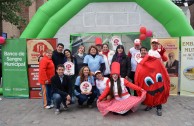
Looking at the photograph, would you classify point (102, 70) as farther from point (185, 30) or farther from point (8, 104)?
point (185, 30)

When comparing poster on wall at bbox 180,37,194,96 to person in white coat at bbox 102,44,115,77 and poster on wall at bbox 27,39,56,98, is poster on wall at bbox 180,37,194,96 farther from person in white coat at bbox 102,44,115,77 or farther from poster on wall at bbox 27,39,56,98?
poster on wall at bbox 27,39,56,98

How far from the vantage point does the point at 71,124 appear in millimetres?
5453

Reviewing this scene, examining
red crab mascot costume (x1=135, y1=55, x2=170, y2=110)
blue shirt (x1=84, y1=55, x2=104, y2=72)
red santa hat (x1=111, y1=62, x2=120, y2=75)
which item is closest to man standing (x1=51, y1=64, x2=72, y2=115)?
blue shirt (x1=84, y1=55, x2=104, y2=72)

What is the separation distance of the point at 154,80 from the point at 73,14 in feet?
13.0

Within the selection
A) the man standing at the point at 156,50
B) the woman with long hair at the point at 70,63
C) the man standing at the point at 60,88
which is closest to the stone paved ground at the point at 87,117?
the man standing at the point at 60,88

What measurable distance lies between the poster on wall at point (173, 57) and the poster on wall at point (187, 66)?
0.17 m

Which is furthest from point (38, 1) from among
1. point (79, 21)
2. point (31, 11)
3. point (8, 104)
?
point (8, 104)

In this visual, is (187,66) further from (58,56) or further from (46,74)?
(46,74)

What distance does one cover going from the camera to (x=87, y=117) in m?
5.92

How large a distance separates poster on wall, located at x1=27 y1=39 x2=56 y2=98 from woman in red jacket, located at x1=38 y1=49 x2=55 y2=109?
1131mm

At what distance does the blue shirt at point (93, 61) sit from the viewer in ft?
22.3

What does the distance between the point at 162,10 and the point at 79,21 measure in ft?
8.55

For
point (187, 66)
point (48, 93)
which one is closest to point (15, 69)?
point (48, 93)

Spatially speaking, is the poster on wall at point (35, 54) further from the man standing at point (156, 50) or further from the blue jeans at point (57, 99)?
the man standing at point (156, 50)
